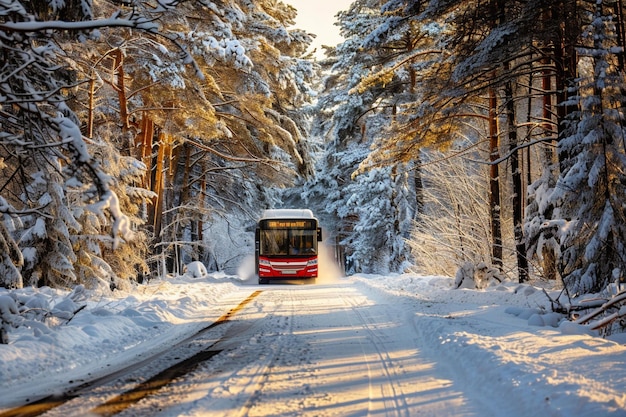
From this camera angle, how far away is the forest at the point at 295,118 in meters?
6.03

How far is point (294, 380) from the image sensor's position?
5.20 m

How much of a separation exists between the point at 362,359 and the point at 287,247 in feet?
57.5

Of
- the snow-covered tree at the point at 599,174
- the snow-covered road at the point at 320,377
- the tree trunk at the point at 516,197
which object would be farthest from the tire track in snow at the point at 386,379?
the tree trunk at the point at 516,197

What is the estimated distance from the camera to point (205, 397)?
4.52 meters

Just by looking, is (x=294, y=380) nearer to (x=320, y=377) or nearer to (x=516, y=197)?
(x=320, y=377)

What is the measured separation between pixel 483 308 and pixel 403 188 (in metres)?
18.3

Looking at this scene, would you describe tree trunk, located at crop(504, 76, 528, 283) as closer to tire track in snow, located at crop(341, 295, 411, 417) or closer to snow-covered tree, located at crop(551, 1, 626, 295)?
snow-covered tree, located at crop(551, 1, 626, 295)

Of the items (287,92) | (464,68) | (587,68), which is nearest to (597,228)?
(464,68)

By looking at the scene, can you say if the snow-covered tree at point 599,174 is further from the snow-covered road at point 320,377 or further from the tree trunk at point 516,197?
the tree trunk at point 516,197

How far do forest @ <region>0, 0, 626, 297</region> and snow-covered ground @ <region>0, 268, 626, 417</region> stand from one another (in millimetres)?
1468

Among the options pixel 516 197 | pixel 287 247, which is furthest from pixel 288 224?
pixel 516 197

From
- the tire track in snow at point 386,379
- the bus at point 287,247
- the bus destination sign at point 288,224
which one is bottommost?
the tire track in snow at point 386,379

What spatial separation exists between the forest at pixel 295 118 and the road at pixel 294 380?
1.55 meters

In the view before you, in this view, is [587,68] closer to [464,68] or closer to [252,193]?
[464,68]
